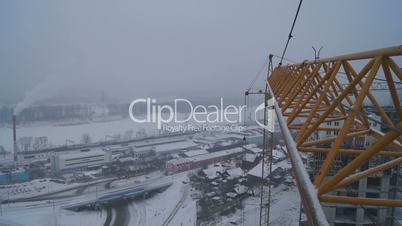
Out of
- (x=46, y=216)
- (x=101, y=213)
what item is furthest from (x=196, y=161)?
(x=46, y=216)

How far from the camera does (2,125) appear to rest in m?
16.6

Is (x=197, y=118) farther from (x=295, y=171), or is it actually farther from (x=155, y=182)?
(x=295, y=171)

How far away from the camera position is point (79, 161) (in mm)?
11266

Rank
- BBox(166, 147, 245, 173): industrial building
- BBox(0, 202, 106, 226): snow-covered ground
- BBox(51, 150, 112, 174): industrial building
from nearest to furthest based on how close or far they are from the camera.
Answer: BBox(0, 202, 106, 226): snow-covered ground → BBox(166, 147, 245, 173): industrial building → BBox(51, 150, 112, 174): industrial building

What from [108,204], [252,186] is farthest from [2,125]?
[252,186]

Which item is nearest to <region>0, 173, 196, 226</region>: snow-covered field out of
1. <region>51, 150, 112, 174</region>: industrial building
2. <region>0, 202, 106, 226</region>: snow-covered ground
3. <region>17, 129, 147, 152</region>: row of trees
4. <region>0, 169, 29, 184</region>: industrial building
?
<region>0, 202, 106, 226</region>: snow-covered ground

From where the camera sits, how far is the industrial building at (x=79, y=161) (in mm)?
10648

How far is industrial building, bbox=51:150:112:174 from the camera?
34.9ft

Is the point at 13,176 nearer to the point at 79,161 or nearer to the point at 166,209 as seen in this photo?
the point at 79,161

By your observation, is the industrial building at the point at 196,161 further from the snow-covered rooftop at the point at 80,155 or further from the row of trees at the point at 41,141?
the row of trees at the point at 41,141

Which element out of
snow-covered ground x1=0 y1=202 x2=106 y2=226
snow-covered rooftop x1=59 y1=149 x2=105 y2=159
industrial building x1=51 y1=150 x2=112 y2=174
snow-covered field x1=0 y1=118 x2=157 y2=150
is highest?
snow-covered field x1=0 y1=118 x2=157 y2=150

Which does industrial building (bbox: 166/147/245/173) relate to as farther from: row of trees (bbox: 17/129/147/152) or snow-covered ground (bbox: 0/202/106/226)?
row of trees (bbox: 17/129/147/152)

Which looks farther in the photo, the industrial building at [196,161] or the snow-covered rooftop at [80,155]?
the snow-covered rooftop at [80,155]

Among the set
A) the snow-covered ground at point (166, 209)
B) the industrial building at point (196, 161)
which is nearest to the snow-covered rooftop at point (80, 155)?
the industrial building at point (196, 161)
